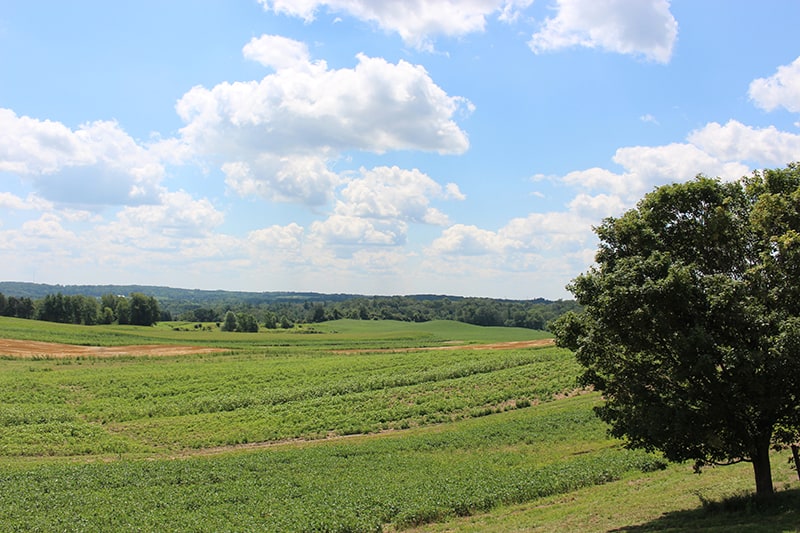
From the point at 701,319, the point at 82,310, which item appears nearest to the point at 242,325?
the point at 82,310

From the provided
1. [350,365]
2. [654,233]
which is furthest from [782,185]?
[350,365]

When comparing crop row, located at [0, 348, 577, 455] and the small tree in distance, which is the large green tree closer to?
crop row, located at [0, 348, 577, 455]

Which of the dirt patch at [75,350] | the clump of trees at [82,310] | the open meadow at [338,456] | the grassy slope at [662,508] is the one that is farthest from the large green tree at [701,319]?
the clump of trees at [82,310]

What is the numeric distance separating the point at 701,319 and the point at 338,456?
20177 mm

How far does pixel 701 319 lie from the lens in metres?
14.1

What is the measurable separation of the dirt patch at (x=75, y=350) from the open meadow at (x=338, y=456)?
941 cm

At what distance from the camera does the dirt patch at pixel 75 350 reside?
69.3 metres

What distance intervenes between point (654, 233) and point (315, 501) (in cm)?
1545

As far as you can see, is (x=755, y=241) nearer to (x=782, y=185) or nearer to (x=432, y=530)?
(x=782, y=185)

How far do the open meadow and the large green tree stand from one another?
2560 millimetres

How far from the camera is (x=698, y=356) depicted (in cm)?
1341

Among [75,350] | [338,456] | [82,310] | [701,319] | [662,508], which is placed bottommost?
[338,456]

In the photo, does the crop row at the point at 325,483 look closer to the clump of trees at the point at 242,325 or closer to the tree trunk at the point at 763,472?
the tree trunk at the point at 763,472

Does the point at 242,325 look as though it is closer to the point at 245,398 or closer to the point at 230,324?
the point at 230,324
